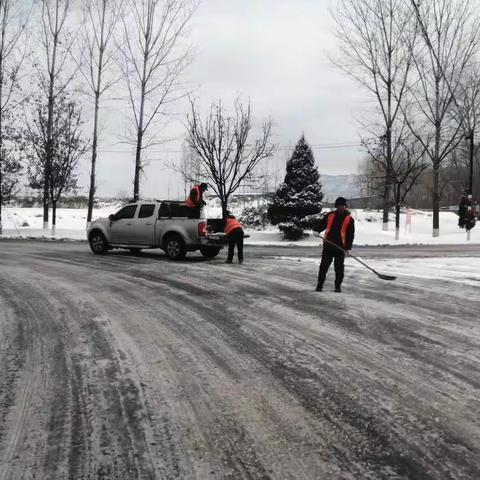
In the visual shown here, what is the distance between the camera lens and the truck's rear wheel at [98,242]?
1591 centimetres

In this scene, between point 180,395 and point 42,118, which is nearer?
point 180,395

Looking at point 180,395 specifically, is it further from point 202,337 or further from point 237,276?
point 237,276

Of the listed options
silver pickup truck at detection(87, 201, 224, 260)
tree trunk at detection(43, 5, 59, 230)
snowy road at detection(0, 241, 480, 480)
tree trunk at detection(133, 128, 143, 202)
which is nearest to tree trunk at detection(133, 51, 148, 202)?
tree trunk at detection(133, 128, 143, 202)

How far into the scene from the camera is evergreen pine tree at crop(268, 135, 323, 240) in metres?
26.9

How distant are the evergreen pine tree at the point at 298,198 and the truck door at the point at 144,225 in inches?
504

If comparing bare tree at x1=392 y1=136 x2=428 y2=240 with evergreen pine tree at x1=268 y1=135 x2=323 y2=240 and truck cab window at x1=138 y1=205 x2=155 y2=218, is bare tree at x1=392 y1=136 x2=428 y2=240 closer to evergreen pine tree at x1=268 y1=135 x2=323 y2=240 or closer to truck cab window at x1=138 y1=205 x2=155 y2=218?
evergreen pine tree at x1=268 y1=135 x2=323 y2=240

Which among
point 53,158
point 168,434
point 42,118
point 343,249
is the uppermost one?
point 42,118

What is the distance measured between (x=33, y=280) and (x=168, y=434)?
763 cm

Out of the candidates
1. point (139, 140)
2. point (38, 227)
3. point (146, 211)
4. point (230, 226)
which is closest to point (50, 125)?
point (139, 140)

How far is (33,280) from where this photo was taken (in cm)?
1018

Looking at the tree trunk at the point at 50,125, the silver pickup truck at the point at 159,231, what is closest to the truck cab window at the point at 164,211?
the silver pickup truck at the point at 159,231

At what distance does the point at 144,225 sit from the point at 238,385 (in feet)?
36.6

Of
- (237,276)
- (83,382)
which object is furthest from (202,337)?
(237,276)

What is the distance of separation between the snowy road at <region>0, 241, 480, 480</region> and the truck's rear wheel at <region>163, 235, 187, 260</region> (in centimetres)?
532
